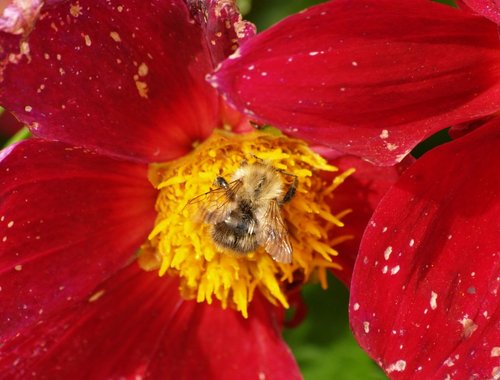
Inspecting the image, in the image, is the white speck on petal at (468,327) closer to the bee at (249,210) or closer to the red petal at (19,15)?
the bee at (249,210)

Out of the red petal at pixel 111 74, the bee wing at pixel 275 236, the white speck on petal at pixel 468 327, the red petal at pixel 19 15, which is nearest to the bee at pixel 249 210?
the bee wing at pixel 275 236

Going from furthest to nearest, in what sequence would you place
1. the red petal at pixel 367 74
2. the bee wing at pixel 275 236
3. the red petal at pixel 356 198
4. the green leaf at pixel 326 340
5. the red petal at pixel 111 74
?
the green leaf at pixel 326 340 < the red petal at pixel 356 198 < the bee wing at pixel 275 236 < the red petal at pixel 111 74 < the red petal at pixel 367 74

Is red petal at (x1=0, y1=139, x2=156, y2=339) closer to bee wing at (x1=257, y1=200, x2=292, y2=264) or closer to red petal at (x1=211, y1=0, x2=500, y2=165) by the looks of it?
bee wing at (x1=257, y1=200, x2=292, y2=264)

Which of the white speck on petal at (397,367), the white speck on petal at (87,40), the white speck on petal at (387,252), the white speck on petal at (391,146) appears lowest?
the white speck on petal at (397,367)

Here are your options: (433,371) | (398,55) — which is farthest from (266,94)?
(433,371)

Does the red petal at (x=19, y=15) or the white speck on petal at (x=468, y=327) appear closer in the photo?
the red petal at (x=19, y=15)

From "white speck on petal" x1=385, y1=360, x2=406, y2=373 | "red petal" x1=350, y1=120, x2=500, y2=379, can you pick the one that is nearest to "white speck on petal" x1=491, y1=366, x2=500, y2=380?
"red petal" x1=350, y1=120, x2=500, y2=379
